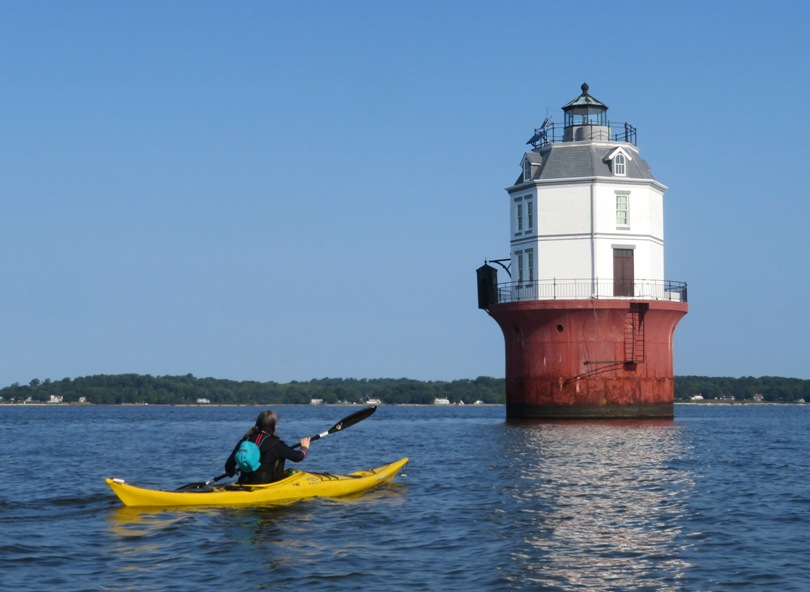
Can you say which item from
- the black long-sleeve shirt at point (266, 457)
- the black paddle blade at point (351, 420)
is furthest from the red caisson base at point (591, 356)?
the black long-sleeve shirt at point (266, 457)

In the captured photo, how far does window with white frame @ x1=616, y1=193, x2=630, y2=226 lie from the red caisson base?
13.6 ft

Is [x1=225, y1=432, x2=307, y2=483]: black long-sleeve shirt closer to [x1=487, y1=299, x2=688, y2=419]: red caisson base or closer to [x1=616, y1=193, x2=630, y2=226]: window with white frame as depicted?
[x1=487, y1=299, x2=688, y2=419]: red caisson base

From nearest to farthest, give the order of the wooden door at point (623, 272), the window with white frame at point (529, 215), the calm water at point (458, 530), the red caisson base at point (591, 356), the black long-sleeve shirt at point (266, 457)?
the calm water at point (458, 530)
the black long-sleeve shirt at point (266, 457)
the red caisson base at point (591, 356)
the wooden door at point (623, 272)
the window with white frame at point (529, 215)

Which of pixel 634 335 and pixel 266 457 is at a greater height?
pixel 634 335

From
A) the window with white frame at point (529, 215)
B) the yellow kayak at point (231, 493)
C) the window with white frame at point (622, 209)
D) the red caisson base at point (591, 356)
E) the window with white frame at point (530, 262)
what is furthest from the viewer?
the window with white frame at point (529, 215)

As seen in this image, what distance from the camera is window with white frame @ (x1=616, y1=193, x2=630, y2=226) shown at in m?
52.6

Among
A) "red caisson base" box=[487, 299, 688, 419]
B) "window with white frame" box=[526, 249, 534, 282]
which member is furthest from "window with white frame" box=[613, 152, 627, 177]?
"red caisson base" box=[487, 299, 688, 419]

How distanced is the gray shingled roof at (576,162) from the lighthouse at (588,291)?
6 centimetres

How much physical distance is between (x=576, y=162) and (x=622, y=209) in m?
3.15

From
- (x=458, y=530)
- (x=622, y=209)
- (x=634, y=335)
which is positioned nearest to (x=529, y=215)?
(x=622, y=209)

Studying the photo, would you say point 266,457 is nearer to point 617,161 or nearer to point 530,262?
point 530,262

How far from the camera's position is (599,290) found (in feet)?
169

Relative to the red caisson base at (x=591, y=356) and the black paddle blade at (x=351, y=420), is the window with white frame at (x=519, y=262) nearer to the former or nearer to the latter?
the red caisson base at (x=591, y=356)

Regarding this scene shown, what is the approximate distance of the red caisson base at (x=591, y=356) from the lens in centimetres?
5053
